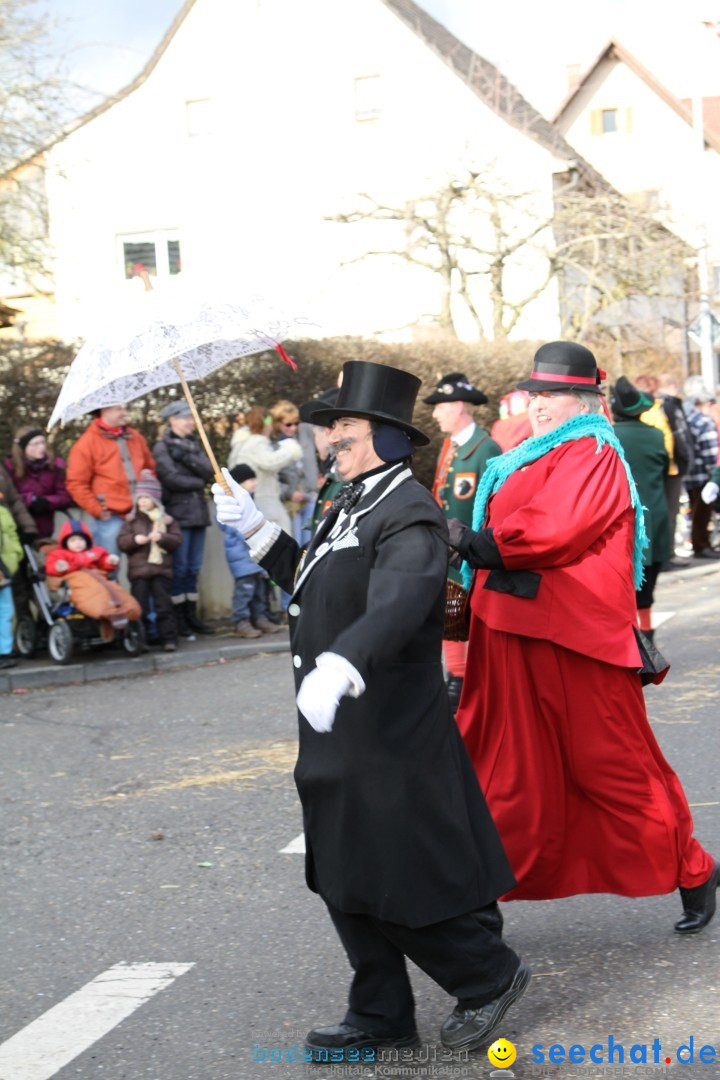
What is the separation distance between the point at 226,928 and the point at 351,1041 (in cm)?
130

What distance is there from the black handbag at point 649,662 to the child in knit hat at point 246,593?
7675 mm

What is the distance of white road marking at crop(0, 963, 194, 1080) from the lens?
13.6 ft

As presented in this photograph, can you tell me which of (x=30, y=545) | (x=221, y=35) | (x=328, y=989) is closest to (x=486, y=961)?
(x=328, y=989)

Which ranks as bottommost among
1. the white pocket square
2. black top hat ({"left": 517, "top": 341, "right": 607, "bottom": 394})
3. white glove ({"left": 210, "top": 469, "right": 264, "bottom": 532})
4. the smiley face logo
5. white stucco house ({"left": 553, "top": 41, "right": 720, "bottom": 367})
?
the smiley face logo

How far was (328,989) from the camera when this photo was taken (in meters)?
4.57

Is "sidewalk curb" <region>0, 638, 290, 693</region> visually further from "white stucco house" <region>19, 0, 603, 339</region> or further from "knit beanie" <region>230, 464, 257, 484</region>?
"white stucco house" <region>19, 0, 603, 339</region>

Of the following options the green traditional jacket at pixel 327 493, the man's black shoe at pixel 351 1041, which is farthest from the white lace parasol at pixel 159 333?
the green traditional jacket at pixel 327 493

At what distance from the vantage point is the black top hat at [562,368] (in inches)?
193

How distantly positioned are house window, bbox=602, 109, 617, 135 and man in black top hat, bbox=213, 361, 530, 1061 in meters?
51.8

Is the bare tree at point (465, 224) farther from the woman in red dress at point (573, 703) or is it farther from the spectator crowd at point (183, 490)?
the woman in red dress at point (573, 703)

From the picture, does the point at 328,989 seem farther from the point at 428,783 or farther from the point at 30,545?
the point at 30,545

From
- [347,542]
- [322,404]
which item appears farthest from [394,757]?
[322,404]

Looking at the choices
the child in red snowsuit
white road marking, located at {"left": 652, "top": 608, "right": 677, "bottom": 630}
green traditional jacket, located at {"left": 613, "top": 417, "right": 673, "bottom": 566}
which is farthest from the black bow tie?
white road marking, located at {"left": 652, "top": 608, "right": 677, "bottom": 630}

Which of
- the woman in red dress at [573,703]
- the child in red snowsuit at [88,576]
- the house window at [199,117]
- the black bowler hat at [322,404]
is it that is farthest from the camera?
the house window at [199,117]
